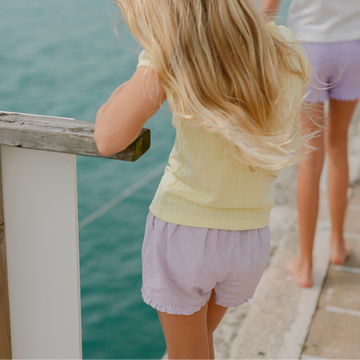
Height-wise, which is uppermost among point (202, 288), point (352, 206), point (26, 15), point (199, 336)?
point (202, 288)

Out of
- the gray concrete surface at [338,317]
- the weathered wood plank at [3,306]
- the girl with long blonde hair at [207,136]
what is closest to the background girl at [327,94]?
the gray concrete surface at [338,317]

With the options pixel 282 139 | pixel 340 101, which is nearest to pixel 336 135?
pixel 340 101

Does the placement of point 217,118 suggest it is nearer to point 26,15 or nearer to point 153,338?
point 153,338

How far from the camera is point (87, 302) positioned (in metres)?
2.06

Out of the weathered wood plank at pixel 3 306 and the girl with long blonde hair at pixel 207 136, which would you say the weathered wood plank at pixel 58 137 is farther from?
the weathered wood plank at pixel 3 306

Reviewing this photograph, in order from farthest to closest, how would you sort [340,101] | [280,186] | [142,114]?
[280,186] → [340,101] → [142,114]

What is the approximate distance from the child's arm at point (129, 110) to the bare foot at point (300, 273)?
51.5 inches

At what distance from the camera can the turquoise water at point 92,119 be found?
6.29 ft

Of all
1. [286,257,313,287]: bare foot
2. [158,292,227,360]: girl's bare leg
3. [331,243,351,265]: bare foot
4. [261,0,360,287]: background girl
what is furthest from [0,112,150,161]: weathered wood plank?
[331,243,351,265]: bare foot

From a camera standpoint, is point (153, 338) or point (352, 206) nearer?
point (153, 338)

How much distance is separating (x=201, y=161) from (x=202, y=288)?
0.92ft

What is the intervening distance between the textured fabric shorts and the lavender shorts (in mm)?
779

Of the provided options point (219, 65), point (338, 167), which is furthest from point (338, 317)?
point (219, 65)

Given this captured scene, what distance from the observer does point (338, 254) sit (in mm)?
2047
